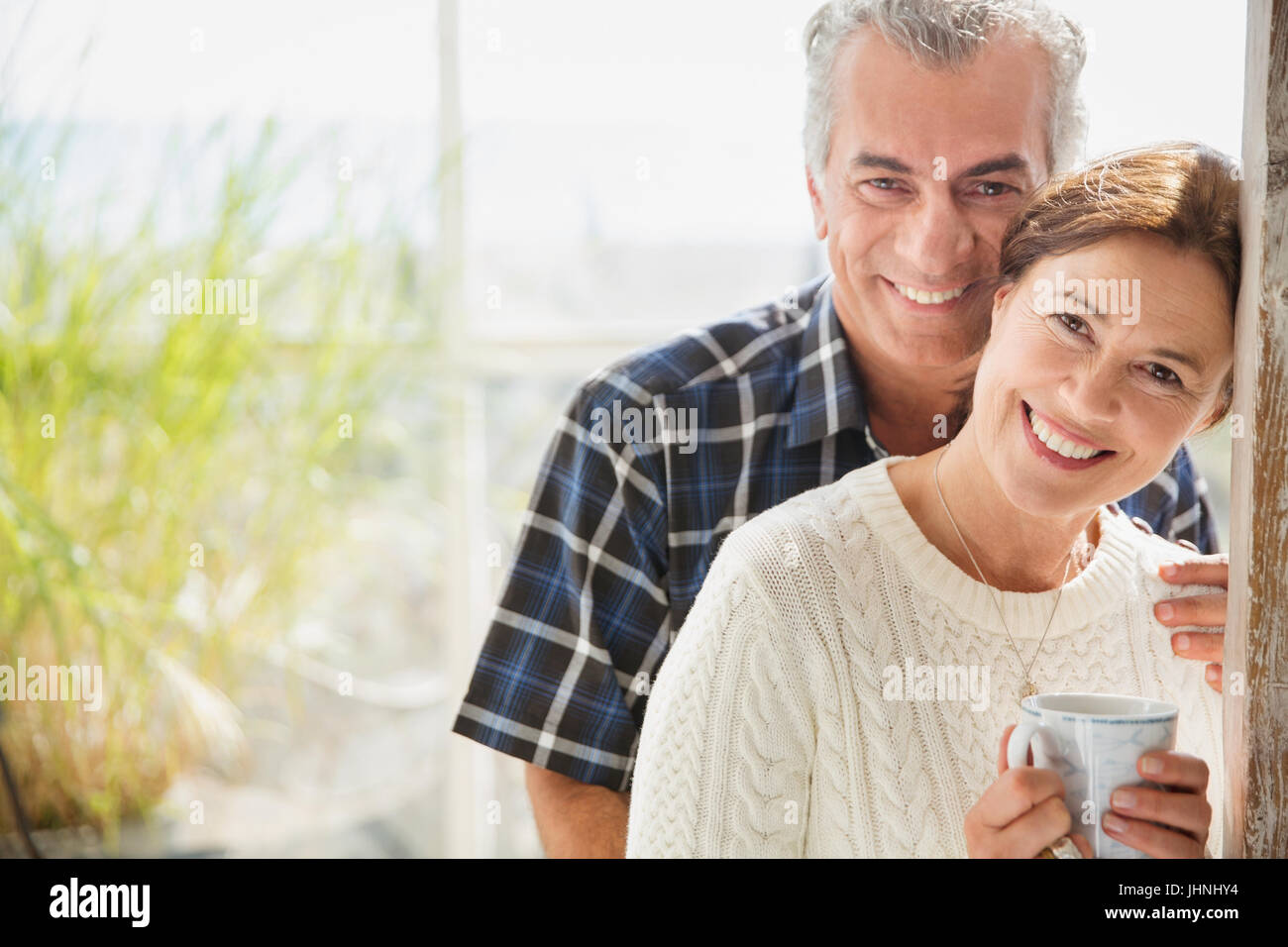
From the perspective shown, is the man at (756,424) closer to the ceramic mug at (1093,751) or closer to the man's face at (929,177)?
the man's face at (929,177)

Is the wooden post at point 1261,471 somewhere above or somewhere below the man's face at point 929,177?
below

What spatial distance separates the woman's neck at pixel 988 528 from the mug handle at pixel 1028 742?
0.68 feet

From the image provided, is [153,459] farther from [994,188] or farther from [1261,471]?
[1261,471]

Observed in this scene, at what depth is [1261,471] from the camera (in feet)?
2.41

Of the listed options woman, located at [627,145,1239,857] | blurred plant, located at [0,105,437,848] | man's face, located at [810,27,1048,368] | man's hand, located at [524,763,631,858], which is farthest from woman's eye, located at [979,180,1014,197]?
blurred plant, located at [0,105,437,848]

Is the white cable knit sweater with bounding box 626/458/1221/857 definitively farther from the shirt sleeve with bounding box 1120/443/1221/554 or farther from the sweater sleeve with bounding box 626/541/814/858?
the shirt sleeve with bounding box 1120/443/1221/554

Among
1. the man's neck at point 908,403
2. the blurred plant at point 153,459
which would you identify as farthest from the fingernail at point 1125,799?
the blurred plant at point 153,459

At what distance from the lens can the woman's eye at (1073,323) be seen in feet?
2.79

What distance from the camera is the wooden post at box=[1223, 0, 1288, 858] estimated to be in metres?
0.72
